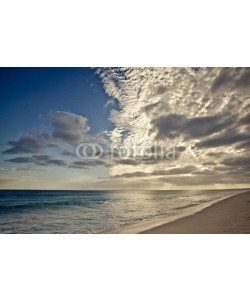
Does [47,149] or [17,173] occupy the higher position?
[47,149]

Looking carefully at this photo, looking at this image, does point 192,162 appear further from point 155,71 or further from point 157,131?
point 155,71

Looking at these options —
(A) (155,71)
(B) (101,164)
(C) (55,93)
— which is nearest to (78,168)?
(B) (101,164)

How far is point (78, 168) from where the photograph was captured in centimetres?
584

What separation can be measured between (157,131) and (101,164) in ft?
4.42

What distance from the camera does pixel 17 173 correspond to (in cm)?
559

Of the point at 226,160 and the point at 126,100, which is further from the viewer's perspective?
the point at 226,160
